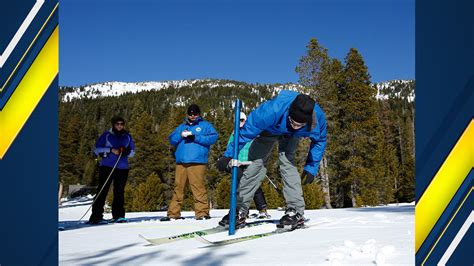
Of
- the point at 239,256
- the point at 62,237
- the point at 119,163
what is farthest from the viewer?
the point at 119,163

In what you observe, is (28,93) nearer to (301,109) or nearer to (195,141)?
(301,109)

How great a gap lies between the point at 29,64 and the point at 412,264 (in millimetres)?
2450

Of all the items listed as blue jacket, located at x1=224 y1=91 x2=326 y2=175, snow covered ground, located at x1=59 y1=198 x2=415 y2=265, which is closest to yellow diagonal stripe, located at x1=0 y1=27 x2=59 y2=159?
snow covered ground, located at x1=59 y1=198 x2=415 y2=265

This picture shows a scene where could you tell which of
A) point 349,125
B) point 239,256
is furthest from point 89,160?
point 239,256

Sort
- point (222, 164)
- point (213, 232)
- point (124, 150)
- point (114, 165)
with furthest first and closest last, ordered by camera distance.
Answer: point (124, 150), point (114, 165), point (222, 164), point (213, 232)

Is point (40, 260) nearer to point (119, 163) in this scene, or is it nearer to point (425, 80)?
point (425, 80)

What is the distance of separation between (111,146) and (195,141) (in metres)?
1.32

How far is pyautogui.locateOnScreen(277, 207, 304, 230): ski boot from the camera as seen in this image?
467 cm

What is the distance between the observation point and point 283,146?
4855 millimetres

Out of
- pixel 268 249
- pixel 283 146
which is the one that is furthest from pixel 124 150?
pixel 268 249

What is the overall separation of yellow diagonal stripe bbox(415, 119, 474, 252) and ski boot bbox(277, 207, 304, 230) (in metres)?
2.72

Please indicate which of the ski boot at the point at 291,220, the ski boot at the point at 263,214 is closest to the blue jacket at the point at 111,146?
the ski boot at the point at 263,214

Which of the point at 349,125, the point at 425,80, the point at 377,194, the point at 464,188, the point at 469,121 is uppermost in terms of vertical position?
the point at 349,125

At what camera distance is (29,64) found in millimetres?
1978
